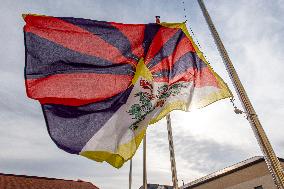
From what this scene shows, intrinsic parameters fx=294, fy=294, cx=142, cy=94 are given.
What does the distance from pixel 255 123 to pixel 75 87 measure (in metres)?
4.18

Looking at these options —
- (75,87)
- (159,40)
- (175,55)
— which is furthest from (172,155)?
(159,40)

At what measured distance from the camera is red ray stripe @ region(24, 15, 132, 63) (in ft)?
24.1

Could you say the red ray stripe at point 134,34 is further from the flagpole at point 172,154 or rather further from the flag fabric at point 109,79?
the flagpole at point 172,154

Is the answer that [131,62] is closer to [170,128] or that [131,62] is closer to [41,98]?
[170,128]

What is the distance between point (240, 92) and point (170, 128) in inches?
92.1

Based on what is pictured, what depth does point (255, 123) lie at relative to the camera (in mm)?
5500

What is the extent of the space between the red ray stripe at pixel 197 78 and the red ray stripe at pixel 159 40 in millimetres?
739

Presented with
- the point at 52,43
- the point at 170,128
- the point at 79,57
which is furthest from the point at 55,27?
the point at 170,128

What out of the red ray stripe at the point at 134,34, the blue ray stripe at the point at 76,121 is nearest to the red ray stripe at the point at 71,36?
the red ray stripe at the point at 134,34

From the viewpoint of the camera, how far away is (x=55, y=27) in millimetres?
7578

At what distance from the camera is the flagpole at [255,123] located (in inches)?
189

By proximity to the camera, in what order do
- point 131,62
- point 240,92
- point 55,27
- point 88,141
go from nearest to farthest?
point 240,92 → point 88,141 → point 55,27 → point 131,62

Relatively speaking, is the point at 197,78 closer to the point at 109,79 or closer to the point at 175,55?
the point at 175,55

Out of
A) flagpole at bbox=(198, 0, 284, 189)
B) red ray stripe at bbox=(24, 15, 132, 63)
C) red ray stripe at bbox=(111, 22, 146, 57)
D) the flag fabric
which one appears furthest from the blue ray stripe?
flagpole at bbox=(198, 0, 284, 189)
